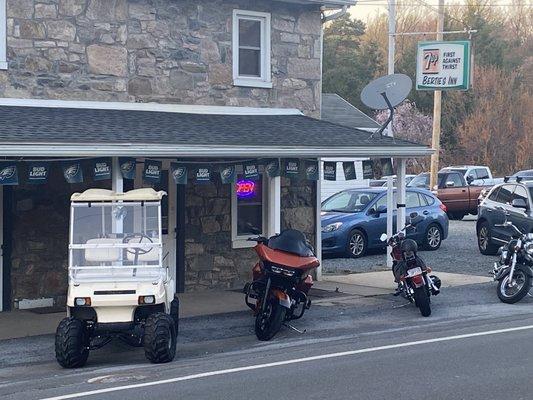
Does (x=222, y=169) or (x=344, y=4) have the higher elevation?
(x=344, y=4)

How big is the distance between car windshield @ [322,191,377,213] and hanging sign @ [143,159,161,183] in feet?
29.3

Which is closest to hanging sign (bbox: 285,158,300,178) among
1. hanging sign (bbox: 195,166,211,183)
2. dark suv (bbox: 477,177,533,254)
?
hanging sign (bbox: 195,166,211,183)

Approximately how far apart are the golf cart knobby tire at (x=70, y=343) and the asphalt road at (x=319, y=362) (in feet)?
0.44

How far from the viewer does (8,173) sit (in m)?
12.6

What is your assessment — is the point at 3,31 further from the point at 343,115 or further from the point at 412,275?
the point at 343,115

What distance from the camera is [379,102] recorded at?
17.8 m

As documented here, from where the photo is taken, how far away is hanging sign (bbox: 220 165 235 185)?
49.1 feet

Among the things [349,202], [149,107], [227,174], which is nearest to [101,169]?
[227,174]

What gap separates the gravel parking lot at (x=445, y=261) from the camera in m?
20.1

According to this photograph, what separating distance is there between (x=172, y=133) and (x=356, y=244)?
834 cm

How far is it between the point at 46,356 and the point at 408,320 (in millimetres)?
5206

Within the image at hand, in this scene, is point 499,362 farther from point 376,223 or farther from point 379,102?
point 376,223

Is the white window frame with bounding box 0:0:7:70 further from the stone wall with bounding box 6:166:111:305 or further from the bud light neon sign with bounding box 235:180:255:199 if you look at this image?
the bud light neon sign with bounding box 235:180:255:199

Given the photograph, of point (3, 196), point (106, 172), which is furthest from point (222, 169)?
point (3, 196)
